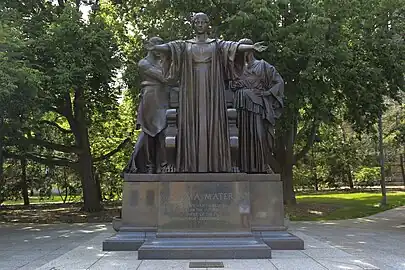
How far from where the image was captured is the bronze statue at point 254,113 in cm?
968

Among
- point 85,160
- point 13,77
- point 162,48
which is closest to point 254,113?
point 162,48

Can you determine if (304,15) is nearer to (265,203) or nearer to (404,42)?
(404,42)

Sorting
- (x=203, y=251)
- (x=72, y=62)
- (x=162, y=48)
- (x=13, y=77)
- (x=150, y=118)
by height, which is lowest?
(x=203, y=251)

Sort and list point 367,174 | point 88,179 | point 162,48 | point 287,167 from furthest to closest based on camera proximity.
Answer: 1. point 367,174
2. point 287,167
3. point 88,179
4. point 162,48

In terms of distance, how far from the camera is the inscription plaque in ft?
27.6

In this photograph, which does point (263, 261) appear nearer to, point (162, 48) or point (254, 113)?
point (254, 113)

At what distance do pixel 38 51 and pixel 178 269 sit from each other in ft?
43.8

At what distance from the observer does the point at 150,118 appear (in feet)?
31.9

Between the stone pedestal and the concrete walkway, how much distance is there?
1.00 ft

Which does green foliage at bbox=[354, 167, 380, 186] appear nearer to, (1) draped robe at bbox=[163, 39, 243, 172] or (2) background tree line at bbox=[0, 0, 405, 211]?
(2) background tree line at bbox=[0, 0, 405, 211]

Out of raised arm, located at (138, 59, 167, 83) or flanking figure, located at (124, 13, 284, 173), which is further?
raised arm, located at (138, 59, 167, 83)

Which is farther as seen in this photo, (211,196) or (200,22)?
(200,22)

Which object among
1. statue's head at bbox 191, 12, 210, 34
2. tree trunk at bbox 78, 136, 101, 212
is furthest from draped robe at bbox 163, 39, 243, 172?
tree trunk at bbox 78, 136, 101, 212

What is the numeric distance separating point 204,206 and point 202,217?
0.20 m
